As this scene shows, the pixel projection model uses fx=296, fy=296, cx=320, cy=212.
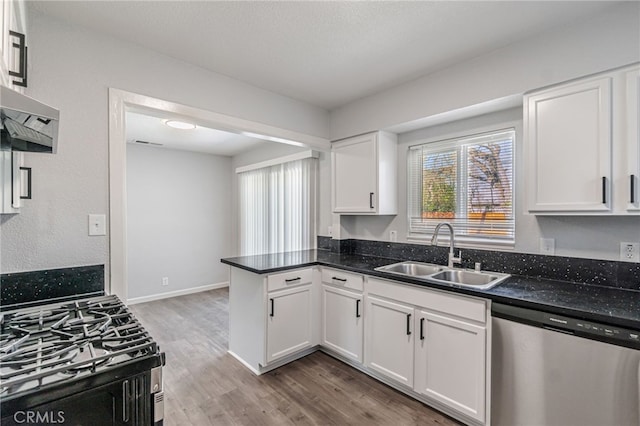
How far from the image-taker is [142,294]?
4.73 meters

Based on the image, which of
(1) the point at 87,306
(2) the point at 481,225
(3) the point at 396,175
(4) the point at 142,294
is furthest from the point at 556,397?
(4) the point at 142,294

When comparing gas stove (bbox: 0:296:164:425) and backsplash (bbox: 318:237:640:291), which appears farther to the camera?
backsplash (bbox: 318:237:640:291)

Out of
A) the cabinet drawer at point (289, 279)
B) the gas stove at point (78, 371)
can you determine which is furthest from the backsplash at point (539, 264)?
the gas stove at point (78, 371)

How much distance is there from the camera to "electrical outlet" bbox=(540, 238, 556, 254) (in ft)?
6.81

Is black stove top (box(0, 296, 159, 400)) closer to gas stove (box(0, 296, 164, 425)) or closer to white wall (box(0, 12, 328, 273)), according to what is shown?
gas stove (box(0, 296, 164, 425))

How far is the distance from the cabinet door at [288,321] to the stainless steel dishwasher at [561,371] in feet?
5.13

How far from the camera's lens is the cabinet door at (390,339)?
220 centimetres

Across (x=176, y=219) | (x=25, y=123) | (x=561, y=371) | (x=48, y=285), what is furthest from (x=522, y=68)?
(x=176, y=219)

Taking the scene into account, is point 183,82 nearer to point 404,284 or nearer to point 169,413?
point 404,284

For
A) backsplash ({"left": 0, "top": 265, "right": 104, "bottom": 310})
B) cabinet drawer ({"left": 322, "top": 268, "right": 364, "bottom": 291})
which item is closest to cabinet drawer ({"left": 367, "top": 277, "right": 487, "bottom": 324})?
cabinet drawer ({"left": 322, "top": 268, "right": 364, "bottom": 291})

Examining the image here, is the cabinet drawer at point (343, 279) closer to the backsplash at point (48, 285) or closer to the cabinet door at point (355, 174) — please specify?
the cabinet door at point (355, 174)

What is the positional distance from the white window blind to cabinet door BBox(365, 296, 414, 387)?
1.58 metres

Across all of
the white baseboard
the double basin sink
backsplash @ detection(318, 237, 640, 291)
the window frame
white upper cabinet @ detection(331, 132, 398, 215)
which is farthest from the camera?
the white baseboard

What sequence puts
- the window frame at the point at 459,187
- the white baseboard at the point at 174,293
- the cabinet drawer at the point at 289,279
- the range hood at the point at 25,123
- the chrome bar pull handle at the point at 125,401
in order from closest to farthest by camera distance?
the range hood at the point at 25,123
the chrome bar pull handle at the point at 125,401
the window frame at the point at 459,187
the cabinet drawer at the point at 289,279
the white baseboard at the point at 174,293
